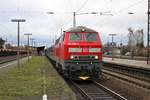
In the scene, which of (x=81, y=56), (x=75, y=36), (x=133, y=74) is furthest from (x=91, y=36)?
(x=133, y=74)

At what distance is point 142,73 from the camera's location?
2925cm

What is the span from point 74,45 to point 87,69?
1812mm

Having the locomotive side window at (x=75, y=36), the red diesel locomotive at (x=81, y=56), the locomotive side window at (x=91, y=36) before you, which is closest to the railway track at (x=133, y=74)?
the red diesel locomotive at (x=81, y=56)

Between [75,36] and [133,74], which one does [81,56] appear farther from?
[133,74]

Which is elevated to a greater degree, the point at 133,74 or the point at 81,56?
the point at 81,56

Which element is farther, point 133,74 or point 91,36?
point 133,74

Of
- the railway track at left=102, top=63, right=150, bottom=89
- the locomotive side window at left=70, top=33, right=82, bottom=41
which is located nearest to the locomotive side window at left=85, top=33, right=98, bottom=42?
the locomotive side window at left=70, top=33, right=82, bottom=41

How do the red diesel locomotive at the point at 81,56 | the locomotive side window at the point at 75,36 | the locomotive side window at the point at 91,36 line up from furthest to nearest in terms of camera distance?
the locomotive side window at the point at 91,36 < the locomotive side window at the point at 75,36 < the red diesel locomotive at the point at 81,56

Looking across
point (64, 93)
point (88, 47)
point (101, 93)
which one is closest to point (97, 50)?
point (88, 47)

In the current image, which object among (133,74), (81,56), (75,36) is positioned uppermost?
(75,36)

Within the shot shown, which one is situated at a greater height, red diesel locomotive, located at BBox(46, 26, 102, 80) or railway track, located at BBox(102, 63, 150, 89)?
red diesel locomotive, located at BBox(46, 26, 102, 80)

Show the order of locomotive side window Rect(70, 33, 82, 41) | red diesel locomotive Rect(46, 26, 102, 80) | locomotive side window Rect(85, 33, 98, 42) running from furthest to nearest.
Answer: locomotive side window Rect(85, 33, 98, 42)
locomotive side window Rect(70, 33, 82, 41)
red diesel locomotive Rect(46, 26, 102, 80)

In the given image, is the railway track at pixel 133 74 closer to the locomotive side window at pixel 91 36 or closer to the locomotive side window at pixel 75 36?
the locomotive side window at pixel 91 36

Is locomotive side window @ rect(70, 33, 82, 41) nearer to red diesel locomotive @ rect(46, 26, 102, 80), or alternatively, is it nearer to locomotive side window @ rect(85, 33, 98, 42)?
red diesel locomotive @ rect(46, 26, 102, 80)
